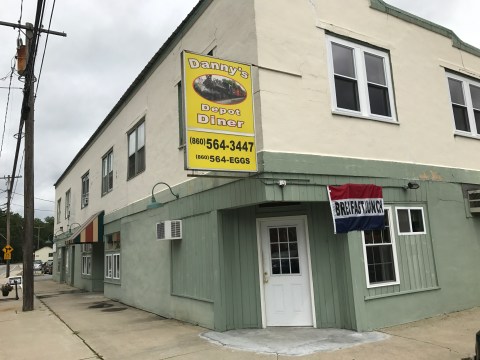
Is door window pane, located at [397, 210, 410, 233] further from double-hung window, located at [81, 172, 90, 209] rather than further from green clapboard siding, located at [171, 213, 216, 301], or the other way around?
double-hung window, located at [81, 172, 90, 209]

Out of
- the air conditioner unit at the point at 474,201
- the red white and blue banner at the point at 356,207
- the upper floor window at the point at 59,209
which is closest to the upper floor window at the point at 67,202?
the upper floor window at the point at 59,209

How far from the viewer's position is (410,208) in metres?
9.14

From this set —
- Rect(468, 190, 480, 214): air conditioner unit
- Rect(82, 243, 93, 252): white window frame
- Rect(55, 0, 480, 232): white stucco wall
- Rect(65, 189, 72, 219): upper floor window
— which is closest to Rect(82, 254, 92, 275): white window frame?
Rect(82, 243, 93, 252): white window frame

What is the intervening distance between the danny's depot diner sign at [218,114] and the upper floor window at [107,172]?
11037 mm

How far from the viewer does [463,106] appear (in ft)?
36.2

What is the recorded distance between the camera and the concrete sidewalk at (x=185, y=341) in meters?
6.39

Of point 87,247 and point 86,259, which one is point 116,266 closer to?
point 87,247

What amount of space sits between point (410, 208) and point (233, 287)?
4.30 metres

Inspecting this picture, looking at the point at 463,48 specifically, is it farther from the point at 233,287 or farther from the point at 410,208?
the point at 233,287

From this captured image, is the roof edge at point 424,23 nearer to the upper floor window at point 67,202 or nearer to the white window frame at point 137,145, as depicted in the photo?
the white window frame at point 137,145

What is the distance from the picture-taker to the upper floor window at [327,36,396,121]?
868cm

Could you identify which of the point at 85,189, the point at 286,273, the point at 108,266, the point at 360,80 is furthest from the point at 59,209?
the point at 360,80

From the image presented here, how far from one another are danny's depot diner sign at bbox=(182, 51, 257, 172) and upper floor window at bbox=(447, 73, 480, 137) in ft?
21.5

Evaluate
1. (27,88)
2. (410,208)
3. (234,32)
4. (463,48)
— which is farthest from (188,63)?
(27,88)
